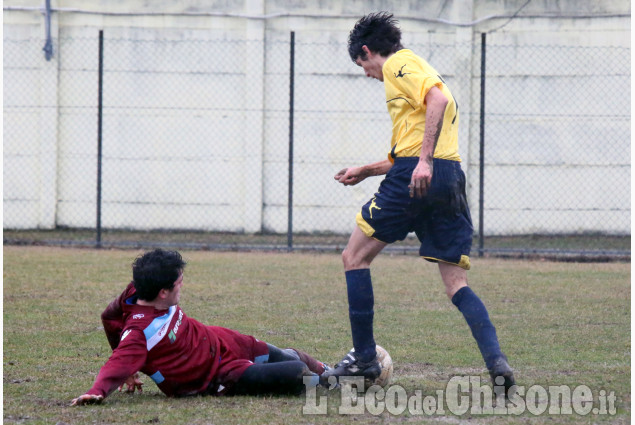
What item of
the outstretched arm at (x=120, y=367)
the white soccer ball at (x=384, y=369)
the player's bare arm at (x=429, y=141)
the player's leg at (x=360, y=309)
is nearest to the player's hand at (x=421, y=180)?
the player's bare arm at (x=429, y=141)

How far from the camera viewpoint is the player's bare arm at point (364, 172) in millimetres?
4605

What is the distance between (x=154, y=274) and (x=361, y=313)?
101 centimetres

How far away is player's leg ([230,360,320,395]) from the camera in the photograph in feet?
13.1

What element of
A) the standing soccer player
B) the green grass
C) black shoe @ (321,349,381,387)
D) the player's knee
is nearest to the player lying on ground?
black shoe @ (321,349,381,387)

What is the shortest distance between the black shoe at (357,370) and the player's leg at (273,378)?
22 cm

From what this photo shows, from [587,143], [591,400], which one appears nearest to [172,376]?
[591,400]

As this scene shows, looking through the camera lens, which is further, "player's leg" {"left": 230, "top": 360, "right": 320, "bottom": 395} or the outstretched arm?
"player's leg" {"left": 230, "top": 360, "right": 320, "bottom": 395}

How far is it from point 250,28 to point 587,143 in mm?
5597

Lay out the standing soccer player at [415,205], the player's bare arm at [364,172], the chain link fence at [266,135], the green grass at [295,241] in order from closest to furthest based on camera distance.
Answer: the standing soccer player at [415,205]
the player's bare arm at [364,172]
the green grass at [295,241]
the chain link fence at [266,135]

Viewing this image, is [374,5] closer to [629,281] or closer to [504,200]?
[504,200]

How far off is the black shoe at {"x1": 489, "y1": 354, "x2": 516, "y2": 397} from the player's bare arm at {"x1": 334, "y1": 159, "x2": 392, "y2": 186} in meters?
1.20

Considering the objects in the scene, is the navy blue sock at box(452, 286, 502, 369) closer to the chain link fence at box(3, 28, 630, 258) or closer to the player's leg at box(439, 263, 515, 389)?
the player's leg at box(439, 263, 515, 389)

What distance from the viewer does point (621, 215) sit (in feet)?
45.0

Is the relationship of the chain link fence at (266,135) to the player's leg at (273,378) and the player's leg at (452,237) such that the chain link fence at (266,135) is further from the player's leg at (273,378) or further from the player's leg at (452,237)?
the player's leg at (273,378)
